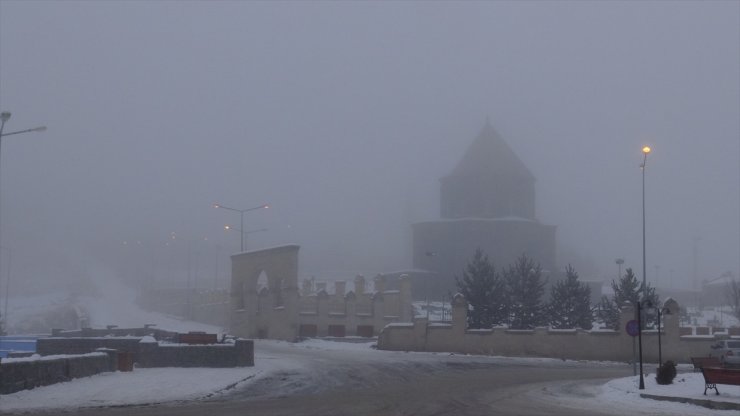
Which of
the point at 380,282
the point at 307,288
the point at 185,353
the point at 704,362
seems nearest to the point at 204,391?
the point at 185,353

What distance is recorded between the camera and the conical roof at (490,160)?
317ft

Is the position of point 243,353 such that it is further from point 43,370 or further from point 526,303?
point 526,303

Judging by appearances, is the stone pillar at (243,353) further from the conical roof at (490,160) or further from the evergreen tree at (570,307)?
the conical roof at (490,160)

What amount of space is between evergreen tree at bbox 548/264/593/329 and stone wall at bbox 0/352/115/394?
33.0m

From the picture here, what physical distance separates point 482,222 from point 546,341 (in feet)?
171

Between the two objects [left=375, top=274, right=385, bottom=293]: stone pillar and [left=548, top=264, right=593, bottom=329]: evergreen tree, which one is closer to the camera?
[left=548, top=264, right=593, bottom=329]: evergreen tree

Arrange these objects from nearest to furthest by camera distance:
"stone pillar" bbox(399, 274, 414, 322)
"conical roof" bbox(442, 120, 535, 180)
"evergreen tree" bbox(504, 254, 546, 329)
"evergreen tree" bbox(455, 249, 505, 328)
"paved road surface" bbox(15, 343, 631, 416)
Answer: "paved road surface" bbox(15, 343, 631, 416) < "evergreen tree" bbox(455, 249, 505, 328) < "evergreen tree" bbox(504, 254, 546, 329) < "stone pillar" bbox(399, 274, 414, 322) < "conical roof" bbox(442, 120, 535, 180)

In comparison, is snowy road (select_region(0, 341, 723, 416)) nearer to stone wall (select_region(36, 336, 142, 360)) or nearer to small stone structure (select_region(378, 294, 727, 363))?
small stone structure (select_region(378, 294, 727, 363))

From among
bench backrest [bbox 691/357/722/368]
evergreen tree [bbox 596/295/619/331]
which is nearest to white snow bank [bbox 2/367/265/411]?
bench backrest [bbox 691/357/722/368]

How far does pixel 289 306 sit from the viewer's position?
53.7 m

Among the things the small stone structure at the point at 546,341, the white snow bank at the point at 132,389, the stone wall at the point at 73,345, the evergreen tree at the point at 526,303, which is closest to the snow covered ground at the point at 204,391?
the white snow bank at the point at 132,389

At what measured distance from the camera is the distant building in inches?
3644

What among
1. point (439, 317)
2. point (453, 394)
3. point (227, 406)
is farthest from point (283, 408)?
point (439, 317)

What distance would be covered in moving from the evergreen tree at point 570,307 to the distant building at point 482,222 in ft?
114
